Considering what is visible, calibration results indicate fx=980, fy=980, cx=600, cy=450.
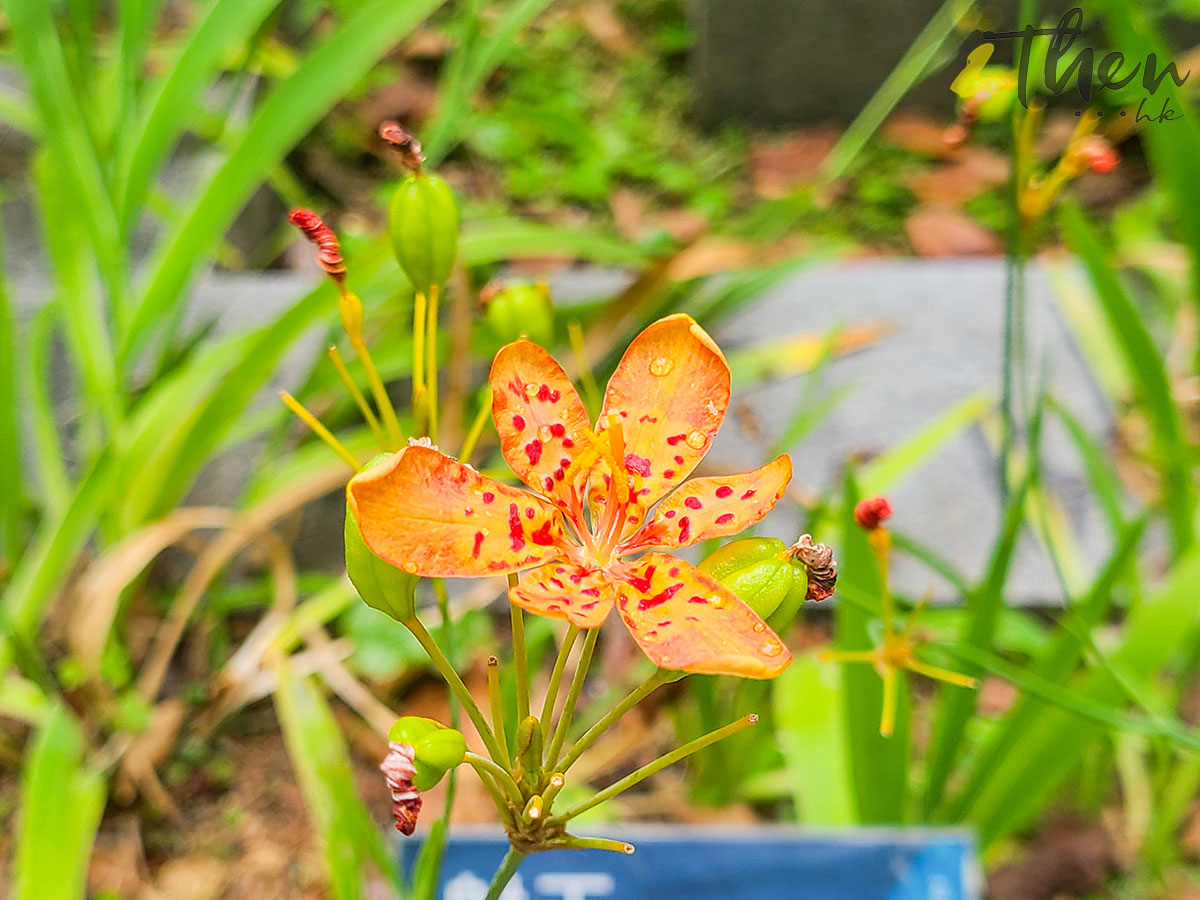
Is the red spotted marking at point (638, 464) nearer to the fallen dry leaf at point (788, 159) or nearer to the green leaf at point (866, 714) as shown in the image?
the green leaf at point (866, 714)

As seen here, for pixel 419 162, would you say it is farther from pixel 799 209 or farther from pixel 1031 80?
pixel 799 209

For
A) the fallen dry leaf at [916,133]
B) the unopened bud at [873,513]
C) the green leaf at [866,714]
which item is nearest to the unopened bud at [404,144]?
the unopened bud at [873,513]

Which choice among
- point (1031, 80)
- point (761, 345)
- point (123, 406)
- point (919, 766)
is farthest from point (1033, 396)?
point (123, 406)

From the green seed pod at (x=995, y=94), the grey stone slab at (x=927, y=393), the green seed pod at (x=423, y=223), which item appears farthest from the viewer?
the grey stone slab at (x=927, y=393)

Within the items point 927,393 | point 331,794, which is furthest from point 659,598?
point 927,393

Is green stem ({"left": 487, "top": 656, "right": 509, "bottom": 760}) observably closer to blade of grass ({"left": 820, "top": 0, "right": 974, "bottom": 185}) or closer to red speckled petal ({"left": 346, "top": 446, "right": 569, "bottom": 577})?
red speckled petal ({"left": 346, "top": 446, "right": 569, "bottom": 577})
